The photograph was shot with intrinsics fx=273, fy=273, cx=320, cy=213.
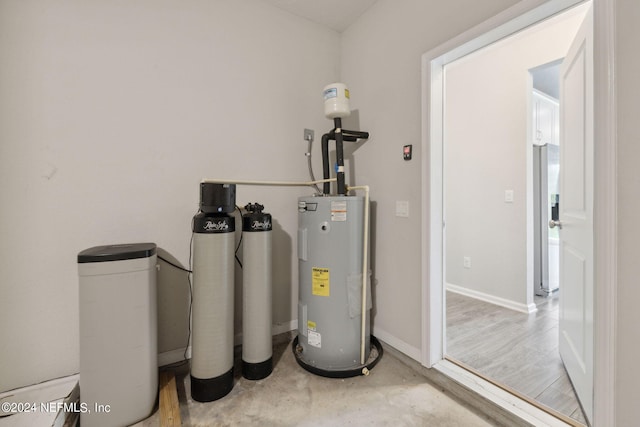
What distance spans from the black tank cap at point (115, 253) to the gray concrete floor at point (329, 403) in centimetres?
86

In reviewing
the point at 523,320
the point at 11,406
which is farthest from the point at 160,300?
the point at 523,320

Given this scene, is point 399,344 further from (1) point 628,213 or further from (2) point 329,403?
(1) point 628,213

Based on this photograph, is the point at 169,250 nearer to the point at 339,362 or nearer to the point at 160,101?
the point at 160,101

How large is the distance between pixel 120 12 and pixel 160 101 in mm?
555

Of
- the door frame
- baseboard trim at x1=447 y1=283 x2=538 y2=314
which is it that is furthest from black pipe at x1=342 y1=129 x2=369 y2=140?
baseboard trim at x1=447 y1=283 x2=538 y2=314

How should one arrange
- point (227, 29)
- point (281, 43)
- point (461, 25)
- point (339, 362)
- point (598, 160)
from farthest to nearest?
point (281, 43) → point (227, 29) → point (339, 362) → point (461, 25) → point (598, 160)

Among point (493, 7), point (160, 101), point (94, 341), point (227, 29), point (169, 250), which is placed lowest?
point (94, 341)

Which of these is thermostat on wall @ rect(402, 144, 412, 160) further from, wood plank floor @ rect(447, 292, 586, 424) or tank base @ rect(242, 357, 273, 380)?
tank base @ rect(242, 357, 273, 380)

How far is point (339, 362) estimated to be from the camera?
1819 mm

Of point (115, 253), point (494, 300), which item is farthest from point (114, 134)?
point (494, 300)

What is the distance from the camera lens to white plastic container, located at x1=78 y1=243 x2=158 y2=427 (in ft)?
4.30

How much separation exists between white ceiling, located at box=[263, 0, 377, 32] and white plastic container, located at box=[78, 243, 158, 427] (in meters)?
2.21

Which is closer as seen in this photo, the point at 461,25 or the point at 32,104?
the point at 32,104

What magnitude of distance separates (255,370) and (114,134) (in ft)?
5.69
